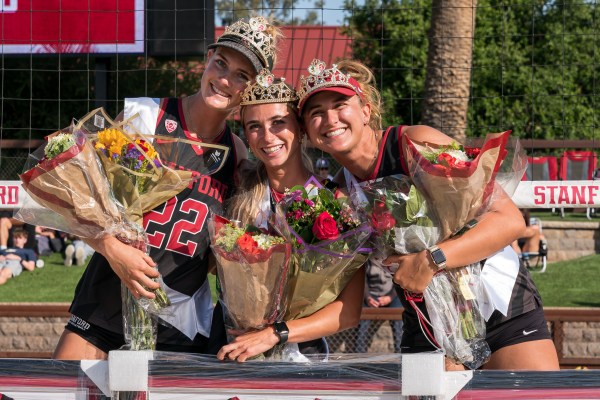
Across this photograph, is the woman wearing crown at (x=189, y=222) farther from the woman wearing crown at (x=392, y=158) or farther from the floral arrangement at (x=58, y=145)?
the floral arrangement at (x=58, y=145)

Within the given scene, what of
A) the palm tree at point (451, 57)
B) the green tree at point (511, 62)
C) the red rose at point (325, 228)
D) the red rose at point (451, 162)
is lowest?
the red rose at point (325, 228)

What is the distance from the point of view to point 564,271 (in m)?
13.0

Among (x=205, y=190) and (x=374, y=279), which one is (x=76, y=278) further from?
(x=205, y=190)

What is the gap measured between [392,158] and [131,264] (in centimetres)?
112

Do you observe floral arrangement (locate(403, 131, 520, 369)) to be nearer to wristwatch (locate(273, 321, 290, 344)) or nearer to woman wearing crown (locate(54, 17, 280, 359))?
wristwatch (locate(273, 321, 290, 344))

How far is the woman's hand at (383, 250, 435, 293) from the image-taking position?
3.29 metres

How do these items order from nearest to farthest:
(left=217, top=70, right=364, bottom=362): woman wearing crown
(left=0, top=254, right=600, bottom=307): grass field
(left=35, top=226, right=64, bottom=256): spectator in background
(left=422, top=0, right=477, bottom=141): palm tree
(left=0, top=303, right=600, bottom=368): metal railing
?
(left=217, top=70, right=364, bottom=362): woman wearing crown
(left=0, top=303, right=600, bottom=368): metal railing
(left=0, top=254, right=600, bottom=307): grass field
(left=422, top=0, right=477, bottom=141): palm tree
(left=35, top=226, right=64, bottom=256): spectator in background

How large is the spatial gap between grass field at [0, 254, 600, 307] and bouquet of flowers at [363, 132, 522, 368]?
7592 millimetres

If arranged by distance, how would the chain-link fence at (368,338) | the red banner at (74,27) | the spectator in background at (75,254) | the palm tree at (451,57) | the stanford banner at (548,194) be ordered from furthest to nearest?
1. the spectator in background at (75,254)
2. the palm tree at (451,57)
3. the red banner at (74,27)
4. the chain-link fence at (368,338)
5. the stanford banner at (548,194)

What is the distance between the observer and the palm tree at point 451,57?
11.2m

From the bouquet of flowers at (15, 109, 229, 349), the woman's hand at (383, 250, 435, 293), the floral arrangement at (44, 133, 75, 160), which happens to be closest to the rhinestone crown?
the bouquet of flowers at (15, 109, 229, 349)

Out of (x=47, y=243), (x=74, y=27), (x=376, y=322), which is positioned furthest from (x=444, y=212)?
(x=47, y=243)

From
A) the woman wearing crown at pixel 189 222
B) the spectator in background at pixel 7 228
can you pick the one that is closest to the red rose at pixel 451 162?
the woman wearing crown at pixel 189 222

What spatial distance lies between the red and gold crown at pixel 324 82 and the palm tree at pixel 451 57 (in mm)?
7586
